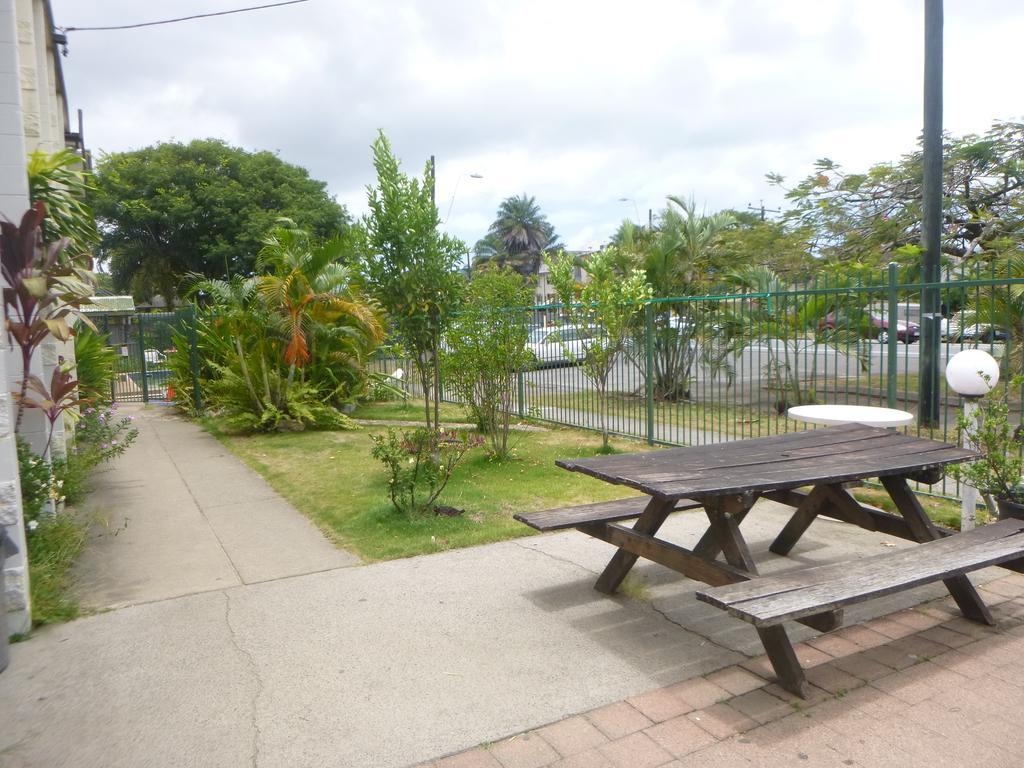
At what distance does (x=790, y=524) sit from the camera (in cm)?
558

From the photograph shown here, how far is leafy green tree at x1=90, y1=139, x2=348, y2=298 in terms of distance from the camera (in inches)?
1270

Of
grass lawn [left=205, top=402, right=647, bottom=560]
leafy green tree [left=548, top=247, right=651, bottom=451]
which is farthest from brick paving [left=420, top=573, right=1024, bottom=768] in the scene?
leafy green tree [left=548, top=247, right=651, bottom=451]

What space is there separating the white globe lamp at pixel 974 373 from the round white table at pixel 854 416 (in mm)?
634

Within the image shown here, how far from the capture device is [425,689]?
3.69 m

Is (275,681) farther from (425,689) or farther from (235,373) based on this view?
(235,373)

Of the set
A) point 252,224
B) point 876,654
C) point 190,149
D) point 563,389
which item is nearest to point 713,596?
point 876,654

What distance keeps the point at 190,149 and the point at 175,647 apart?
112 ft

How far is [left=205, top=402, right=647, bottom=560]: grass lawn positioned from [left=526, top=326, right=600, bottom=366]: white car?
44.9 inches

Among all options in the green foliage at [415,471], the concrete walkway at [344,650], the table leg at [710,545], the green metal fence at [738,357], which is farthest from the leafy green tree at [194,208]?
the table leg at [710,545]

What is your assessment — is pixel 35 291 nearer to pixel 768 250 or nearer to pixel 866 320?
pixel 866 320

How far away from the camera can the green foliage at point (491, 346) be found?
9.52 m

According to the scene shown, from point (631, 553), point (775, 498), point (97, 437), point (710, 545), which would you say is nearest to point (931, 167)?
point (775, 498)

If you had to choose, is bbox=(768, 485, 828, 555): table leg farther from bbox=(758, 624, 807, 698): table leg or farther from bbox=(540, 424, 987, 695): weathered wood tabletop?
bbox=(758, 624, 807, 698): table leg

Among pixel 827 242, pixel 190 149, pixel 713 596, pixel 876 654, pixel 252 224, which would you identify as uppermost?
pixel 190 149
